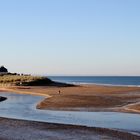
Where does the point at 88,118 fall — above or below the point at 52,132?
above

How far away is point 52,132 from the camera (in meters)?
27.4

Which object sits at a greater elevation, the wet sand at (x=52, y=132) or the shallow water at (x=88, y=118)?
the shallow water at (x=88, y=118)

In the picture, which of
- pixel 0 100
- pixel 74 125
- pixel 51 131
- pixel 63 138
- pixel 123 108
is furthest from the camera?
pixel 0 100

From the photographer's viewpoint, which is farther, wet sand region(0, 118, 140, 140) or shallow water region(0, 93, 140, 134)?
shallow water region(0, 93, 140, 134)

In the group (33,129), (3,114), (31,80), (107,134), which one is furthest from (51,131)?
(31,80)

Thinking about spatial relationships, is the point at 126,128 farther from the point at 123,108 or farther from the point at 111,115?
the point at 123,108

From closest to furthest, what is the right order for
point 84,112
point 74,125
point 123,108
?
point 74,125
point 84,112
point 123,108

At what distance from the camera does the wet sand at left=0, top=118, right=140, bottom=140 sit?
83.2 ft

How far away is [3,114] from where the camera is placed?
125 feet

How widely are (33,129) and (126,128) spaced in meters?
6.25

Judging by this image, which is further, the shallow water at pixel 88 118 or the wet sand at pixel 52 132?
the shallow water at pixel 88 118

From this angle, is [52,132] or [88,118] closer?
[52,132]

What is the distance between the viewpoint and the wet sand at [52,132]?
25.4 metres

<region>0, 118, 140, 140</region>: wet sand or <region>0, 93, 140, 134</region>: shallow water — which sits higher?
<region>0, 93, 140, 134</region>: shallow water
